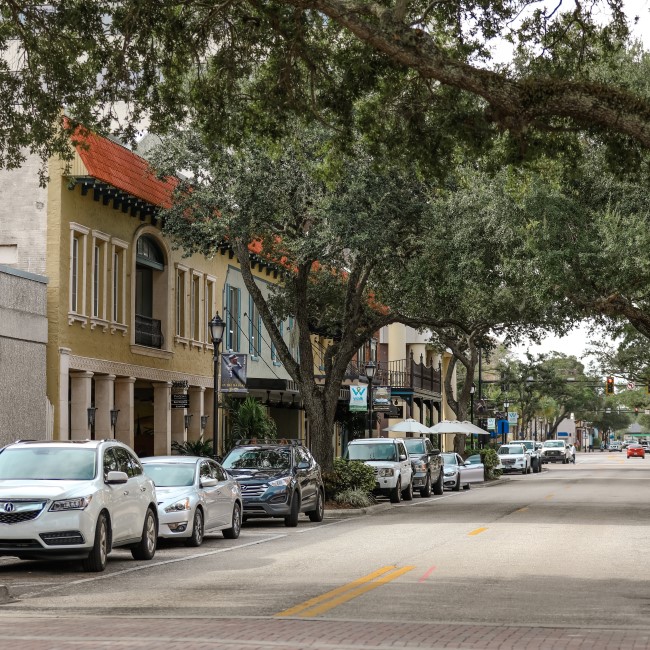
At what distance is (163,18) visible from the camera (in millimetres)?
16984

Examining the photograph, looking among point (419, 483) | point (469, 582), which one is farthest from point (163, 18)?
point (419, 483)

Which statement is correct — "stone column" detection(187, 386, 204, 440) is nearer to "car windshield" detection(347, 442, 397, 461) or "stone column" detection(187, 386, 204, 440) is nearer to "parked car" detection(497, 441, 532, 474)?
"car windshield" detection(347, 442, 397, 461)

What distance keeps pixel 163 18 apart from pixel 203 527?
27.4 feet

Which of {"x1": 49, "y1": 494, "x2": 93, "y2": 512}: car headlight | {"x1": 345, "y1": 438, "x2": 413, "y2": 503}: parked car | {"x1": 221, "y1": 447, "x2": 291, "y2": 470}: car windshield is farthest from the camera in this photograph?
{"x1": 345, "y1": 438, "x2": 413, "y2": 503}: parked car

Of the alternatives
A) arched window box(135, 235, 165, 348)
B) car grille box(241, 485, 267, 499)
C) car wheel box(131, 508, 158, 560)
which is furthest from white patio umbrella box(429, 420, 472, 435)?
car wheel box(131, 508, 158, 560)

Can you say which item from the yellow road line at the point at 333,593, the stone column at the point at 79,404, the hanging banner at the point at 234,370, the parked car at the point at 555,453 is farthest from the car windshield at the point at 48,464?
the parked car at the point at 555,453

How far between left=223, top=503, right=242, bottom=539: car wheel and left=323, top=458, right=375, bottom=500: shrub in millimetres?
9181

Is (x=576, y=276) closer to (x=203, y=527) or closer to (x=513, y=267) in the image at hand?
(x=513, y=267)

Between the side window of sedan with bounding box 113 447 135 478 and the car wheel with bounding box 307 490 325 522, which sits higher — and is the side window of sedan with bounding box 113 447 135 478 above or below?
above

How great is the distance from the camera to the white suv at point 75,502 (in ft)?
51.2

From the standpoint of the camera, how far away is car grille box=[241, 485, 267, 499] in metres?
25.1

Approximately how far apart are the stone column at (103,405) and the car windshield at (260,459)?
6.91 meters

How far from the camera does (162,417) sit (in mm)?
36594

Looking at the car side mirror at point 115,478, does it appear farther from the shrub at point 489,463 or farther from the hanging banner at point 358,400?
the shrub at point 489,463
